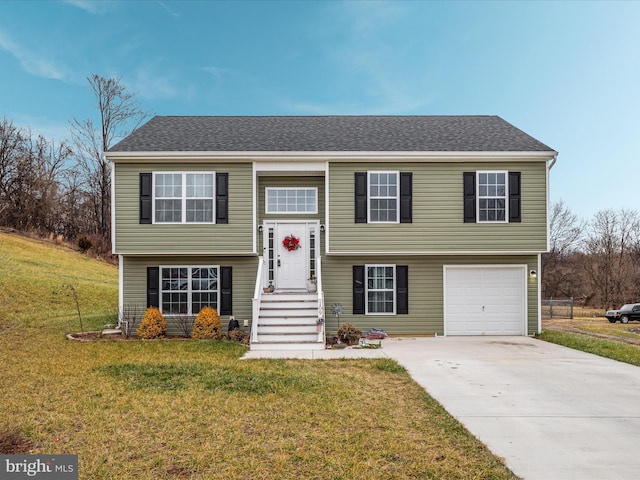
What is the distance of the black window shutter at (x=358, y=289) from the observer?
1250 cm

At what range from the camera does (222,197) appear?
1203 cm

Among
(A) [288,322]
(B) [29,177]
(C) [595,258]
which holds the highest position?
(B) [29,177]

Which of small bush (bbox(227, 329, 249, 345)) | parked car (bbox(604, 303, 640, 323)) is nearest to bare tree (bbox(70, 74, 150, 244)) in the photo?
small bush (bbox(227, 329, 249, 345))

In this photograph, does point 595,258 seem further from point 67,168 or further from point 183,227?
point 67,168

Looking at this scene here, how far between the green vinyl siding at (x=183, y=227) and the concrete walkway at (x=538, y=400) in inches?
150

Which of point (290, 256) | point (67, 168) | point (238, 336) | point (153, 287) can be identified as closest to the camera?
point (238, 336)

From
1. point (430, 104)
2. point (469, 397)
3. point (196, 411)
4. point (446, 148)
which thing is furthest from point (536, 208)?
point (430, 104)

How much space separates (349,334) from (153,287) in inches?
237

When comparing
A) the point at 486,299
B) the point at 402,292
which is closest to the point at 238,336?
the point at 402,292

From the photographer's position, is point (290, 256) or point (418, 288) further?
point (290, 256)

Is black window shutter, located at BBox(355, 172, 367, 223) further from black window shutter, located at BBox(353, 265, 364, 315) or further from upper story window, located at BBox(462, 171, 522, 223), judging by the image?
upper story window, located at BBox(462, 171, 522, 223)

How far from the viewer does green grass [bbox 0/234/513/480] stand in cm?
396

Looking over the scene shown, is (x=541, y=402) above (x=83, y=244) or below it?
below

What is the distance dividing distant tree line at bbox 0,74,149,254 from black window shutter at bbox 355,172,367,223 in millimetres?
23085
